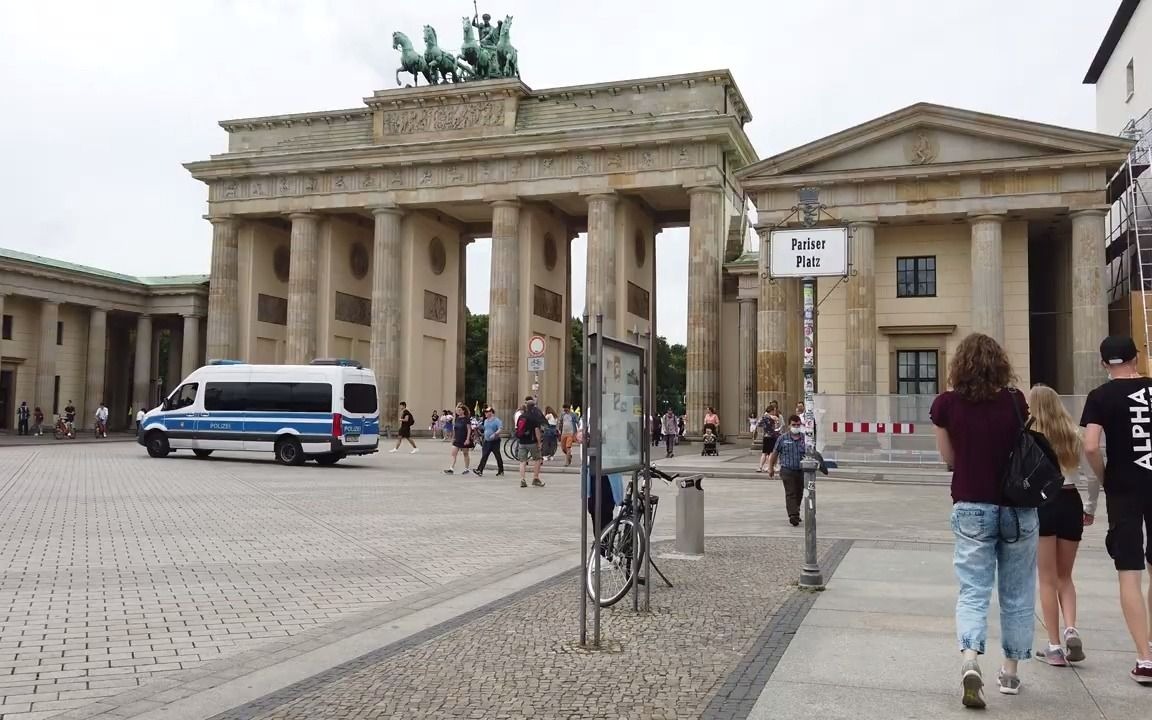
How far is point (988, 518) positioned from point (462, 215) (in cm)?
4907

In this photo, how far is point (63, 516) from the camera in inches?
543

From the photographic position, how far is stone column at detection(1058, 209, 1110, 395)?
3203 centimetres

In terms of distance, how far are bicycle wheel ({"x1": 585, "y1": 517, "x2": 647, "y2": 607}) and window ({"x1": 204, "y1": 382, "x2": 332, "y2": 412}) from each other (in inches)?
806

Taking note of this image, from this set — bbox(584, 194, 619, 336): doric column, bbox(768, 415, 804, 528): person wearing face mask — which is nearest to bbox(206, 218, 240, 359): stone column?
bbox(584, 194, 619, 336): doric column

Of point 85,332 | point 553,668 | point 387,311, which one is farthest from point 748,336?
point 85,332

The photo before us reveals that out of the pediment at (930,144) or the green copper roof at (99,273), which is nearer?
the pediment at (930,144)

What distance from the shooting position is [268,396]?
92.6 ft

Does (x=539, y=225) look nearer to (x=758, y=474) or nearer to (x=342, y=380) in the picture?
(x=342, y=380)

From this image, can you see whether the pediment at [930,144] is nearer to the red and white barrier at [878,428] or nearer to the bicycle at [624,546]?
the red and white barrier at [878,428]

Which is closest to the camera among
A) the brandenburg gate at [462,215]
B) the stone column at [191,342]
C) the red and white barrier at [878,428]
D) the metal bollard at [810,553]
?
the metal bollard at [810,553]

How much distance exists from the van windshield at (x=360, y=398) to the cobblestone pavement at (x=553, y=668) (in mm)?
20116

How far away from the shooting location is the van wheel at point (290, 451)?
27.8 metres

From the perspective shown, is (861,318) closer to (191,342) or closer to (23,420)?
(23,420)

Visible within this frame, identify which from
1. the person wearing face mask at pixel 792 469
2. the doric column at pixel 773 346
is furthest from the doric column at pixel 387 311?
the person wearing face mask at pixel 792 469
